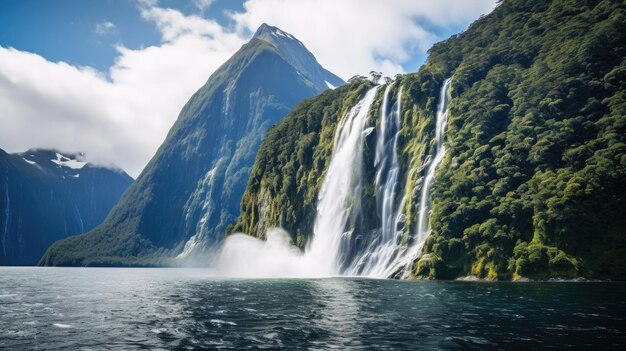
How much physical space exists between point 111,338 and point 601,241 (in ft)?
166

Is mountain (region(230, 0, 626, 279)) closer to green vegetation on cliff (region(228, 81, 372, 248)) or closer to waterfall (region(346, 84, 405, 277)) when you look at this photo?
waterfall (region(346, 84, 405, 277))

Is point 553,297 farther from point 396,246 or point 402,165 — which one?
point 402,165

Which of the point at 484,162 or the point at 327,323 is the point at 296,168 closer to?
the point at 484,162

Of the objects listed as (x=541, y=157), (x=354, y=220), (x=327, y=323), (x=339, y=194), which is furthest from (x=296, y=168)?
(x=327, y=323)

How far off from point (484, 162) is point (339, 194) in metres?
30.0

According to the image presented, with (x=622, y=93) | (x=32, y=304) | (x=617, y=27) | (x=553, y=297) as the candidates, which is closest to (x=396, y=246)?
(x=622, y=93)

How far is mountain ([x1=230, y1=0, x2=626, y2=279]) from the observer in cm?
5412

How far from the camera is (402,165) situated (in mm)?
83562

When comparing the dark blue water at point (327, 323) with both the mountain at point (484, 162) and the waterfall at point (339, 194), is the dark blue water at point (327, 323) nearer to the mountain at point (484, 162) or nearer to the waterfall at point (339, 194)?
the mountain at point (484, 162)

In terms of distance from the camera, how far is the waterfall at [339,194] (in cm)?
8425

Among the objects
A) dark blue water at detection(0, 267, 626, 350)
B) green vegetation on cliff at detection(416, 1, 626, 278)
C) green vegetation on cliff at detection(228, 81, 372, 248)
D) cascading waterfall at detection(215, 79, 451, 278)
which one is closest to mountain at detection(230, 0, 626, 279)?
green vegetation on cliff at detection(416, 1, 626, 278)

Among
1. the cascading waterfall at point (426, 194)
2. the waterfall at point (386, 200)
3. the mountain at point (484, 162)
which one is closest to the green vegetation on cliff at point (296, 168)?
the mountain at point (484, 162)

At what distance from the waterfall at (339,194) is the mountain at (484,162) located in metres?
0.34

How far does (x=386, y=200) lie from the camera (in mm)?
81562
